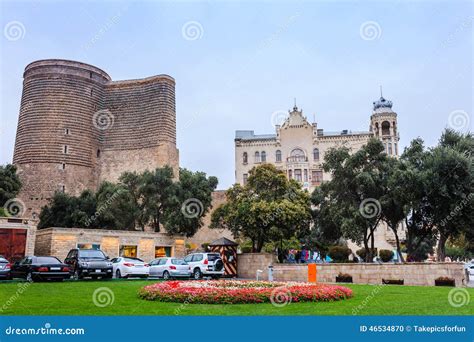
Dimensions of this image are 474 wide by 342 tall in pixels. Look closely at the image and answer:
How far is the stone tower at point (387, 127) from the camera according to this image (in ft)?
242

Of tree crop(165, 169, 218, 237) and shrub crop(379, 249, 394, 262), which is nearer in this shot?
tree crop(165, 169, 218, 237)

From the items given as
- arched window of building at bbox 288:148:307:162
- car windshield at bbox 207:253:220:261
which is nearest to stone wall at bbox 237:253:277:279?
car windshield at bbox 207:253:220:261

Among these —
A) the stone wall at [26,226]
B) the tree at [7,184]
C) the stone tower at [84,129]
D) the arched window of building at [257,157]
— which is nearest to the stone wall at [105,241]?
the stone wall at [26,226]

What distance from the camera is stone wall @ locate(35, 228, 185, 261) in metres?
33.5

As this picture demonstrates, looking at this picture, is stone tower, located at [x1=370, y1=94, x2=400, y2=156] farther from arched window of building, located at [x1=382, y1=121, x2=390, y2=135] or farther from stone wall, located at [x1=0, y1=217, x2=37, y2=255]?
stone wall, located at [x1=0, y1=217, x2=37, y2=255]

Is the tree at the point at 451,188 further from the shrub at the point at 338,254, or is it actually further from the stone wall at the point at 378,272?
the shrub at the point at 338,254

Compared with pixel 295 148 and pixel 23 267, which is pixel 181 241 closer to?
pixel 23 267

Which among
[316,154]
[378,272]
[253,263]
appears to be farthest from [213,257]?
[316,154]

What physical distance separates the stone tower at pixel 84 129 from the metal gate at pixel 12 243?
83.5 ft

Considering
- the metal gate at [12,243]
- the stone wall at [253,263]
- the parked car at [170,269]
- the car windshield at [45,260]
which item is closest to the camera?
the car windshield at [45,260]

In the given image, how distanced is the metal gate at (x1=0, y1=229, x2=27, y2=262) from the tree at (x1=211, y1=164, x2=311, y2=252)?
45.8 ft

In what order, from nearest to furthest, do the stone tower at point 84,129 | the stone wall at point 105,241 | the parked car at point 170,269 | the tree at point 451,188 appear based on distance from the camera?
1. the tree at point 451,188
2. the parked car at point 170,269
3. the stone wall at point 105,241
4. the stone tower at point 84,129

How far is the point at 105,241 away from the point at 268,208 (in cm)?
1342

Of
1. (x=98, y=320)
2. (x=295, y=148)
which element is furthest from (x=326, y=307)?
(x=295, y=148)
